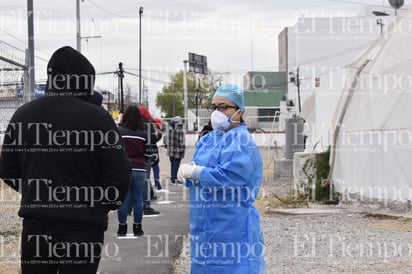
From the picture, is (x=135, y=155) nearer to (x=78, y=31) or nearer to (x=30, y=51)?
(x=30, y=51)

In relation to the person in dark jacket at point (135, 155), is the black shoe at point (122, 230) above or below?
below

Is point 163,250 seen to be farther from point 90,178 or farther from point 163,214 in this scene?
point 90,178

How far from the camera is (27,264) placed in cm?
378

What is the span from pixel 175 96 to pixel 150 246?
3385 inches

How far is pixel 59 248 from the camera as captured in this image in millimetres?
3697

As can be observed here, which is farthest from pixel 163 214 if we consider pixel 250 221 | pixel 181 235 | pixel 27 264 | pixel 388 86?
pixel 27 264

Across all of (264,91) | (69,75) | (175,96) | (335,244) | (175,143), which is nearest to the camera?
(69,75)

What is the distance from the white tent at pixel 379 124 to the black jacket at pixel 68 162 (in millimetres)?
9131

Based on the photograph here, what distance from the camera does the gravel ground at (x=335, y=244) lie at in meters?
7.78

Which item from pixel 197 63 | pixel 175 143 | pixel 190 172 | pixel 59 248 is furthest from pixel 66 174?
pixel 197 63

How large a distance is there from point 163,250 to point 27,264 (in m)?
5.13

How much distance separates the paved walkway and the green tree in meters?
79.7

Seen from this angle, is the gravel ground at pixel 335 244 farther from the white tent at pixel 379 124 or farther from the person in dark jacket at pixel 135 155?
the person in dark jacket at pixel 135 155

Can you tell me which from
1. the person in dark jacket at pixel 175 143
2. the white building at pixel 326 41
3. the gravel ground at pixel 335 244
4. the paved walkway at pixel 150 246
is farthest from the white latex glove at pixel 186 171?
the white building at pixel 326 41
